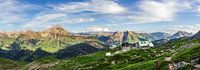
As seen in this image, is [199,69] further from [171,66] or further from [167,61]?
[167,61]

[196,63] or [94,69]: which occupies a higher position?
[196,63]

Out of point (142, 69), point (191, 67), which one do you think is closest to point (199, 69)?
point (191, 67)

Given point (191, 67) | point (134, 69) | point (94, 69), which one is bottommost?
point (94, 69)

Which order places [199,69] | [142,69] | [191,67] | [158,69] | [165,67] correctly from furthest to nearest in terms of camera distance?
[142,69] < [158,69] < [165,67] < [191,67] < [199,69]

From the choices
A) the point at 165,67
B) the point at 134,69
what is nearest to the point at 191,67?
the point at 165,67

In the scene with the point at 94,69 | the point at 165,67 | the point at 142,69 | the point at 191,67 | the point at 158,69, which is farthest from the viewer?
the point at 94,69

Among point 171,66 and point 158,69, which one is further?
point 158,69

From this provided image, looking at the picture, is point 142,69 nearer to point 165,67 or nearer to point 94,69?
point 165,67

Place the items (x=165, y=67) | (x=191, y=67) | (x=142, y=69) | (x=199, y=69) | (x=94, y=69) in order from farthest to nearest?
(x=94, y=69) < (x=142, y=69) < (x=165, y=67) < (x=191, y=67) < (x=199, y=69)

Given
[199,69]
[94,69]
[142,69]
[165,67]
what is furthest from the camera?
[94,69]
